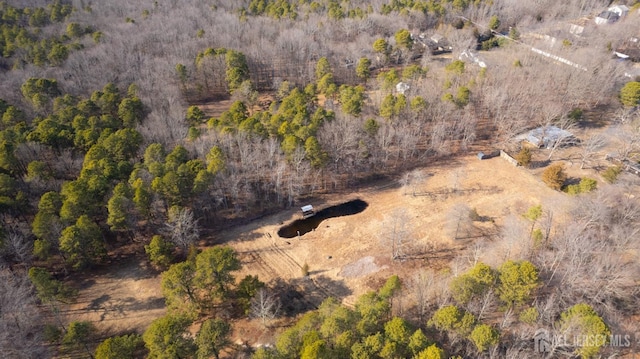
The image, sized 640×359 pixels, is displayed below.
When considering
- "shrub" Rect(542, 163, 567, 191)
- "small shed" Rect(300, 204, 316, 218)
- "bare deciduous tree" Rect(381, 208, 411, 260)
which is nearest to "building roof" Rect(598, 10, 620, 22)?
"shrub" Rect(542, 163, 567, 191)

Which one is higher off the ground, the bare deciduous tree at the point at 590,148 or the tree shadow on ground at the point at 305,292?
the bare deciduous tree at the point at 590,148

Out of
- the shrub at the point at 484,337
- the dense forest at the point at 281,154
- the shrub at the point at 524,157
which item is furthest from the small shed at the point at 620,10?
the shrub at the point at 484,337

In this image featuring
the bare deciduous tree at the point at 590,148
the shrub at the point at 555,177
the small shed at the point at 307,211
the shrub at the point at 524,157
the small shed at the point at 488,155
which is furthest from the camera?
the small shed at the point at 488,155

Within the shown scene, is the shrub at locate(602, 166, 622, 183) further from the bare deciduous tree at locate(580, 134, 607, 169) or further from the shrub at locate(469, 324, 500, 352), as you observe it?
the shrub at locate(469, 324, 500, 352)

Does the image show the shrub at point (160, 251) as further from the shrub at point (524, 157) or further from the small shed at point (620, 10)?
the small shed at point (620, 10)

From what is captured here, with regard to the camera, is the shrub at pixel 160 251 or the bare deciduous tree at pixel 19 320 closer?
the bare deciduous tree at pixel 19 320

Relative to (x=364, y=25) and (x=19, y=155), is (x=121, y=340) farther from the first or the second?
A: (x=364, y=25)
